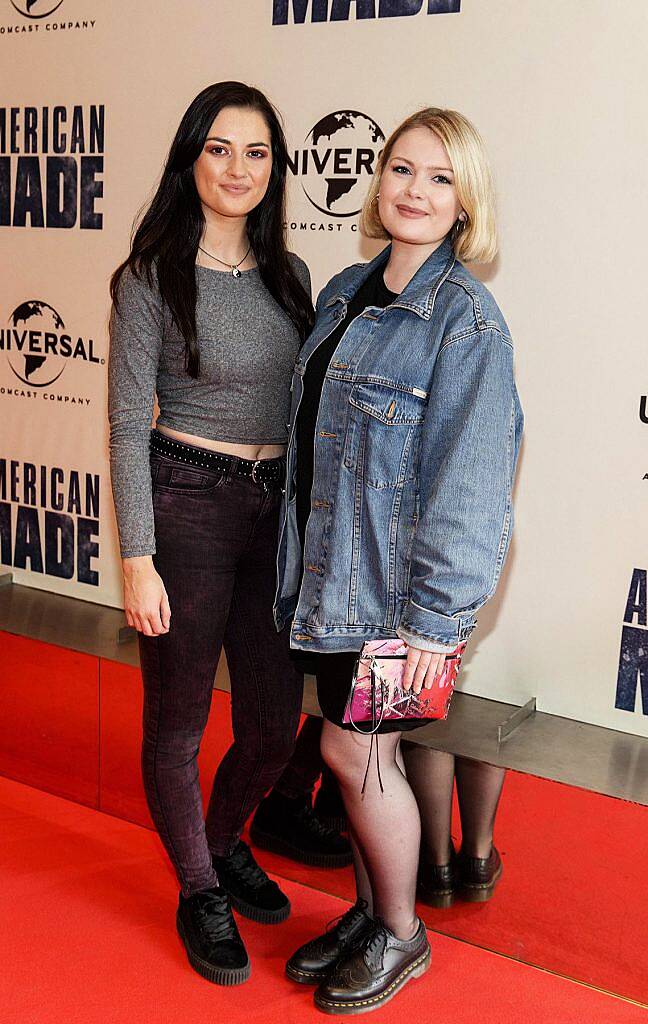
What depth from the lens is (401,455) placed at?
5.71 ft

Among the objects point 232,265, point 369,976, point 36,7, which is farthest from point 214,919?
point 36,7

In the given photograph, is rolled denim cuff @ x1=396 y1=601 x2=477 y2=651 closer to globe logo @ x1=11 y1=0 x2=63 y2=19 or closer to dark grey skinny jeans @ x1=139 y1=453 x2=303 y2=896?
dark grey skinny jeans @ x1=139 y1=453 x2=303 y2=896

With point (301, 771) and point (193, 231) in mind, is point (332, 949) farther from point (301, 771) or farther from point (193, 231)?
point (193, 231)

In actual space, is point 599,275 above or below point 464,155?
below

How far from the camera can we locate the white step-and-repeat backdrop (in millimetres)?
2305

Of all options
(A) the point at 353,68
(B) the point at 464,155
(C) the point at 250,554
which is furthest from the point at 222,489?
(A) the point at 353,68

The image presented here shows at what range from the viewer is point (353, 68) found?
2.56 metres

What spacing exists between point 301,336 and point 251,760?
33.0 inches

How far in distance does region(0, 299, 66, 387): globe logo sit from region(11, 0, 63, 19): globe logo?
2.56 feet

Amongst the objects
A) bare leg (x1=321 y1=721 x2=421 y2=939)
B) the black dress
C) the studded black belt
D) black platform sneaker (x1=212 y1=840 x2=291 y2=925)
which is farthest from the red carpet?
the studded black belt

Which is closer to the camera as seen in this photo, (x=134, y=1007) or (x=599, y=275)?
(x=134, y=1007)

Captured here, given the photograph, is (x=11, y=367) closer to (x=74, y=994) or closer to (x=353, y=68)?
(x=353, y=68)

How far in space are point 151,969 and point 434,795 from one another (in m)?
0.65

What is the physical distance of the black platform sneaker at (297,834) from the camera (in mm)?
2449
